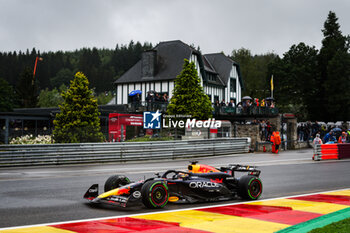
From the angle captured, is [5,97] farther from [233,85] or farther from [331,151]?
[331,151]

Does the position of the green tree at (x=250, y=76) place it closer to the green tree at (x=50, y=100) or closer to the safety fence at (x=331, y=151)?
the green tree at (x=50, y=100)

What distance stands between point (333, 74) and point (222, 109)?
1065 inches

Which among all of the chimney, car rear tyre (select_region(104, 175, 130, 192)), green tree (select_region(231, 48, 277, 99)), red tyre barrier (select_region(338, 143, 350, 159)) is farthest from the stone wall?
green tree (select_region(231, 48, 277, 99))

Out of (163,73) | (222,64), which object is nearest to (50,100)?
(222,64)

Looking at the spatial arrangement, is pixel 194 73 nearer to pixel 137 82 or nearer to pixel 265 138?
pixel 265 138

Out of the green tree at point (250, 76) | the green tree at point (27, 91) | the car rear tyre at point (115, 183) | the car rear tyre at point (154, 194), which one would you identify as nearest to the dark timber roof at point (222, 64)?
the green tree at point (250, 76)

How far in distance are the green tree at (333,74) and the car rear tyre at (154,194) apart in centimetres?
5467

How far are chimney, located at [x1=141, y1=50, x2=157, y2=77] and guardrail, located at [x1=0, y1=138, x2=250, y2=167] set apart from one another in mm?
23119

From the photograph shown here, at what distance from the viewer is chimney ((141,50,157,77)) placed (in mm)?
45906

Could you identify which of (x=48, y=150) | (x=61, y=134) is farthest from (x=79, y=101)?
(x=48, y=150)

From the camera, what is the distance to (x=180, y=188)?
328 inches

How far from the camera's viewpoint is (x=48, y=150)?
17766 mm

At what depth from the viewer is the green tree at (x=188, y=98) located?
34156 mm

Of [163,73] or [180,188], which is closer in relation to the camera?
[180,188]
